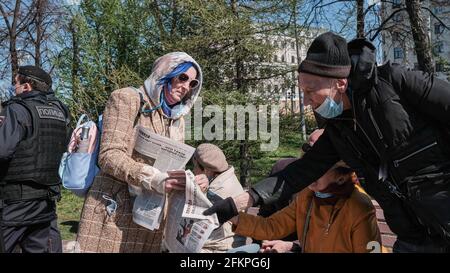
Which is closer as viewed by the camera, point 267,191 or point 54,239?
point 267,191

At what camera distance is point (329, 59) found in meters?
1.98

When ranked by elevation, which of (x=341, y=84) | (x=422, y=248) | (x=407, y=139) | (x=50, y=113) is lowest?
(x=422, y=248)

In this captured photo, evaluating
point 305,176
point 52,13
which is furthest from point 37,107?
point 52,13

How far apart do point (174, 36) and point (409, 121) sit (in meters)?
7.47

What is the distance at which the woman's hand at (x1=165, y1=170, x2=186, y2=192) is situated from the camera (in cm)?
224

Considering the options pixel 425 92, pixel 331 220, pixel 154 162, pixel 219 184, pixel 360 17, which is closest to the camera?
pixel 425 92

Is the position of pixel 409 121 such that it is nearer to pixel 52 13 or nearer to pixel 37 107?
pixel 37 107

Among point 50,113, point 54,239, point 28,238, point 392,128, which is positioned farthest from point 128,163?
point 54,239

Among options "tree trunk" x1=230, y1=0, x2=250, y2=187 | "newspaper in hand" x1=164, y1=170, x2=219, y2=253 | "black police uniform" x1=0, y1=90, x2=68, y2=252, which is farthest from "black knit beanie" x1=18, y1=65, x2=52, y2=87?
"tree trunk" x1=230, y1=0, x2=250, y2=187

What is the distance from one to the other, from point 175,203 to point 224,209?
0.27 m

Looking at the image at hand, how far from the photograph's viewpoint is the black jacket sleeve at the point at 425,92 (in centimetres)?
181

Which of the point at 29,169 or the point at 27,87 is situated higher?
the point at 27,87

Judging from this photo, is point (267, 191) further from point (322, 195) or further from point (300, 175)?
point (322, 195)

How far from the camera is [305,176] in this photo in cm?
244
